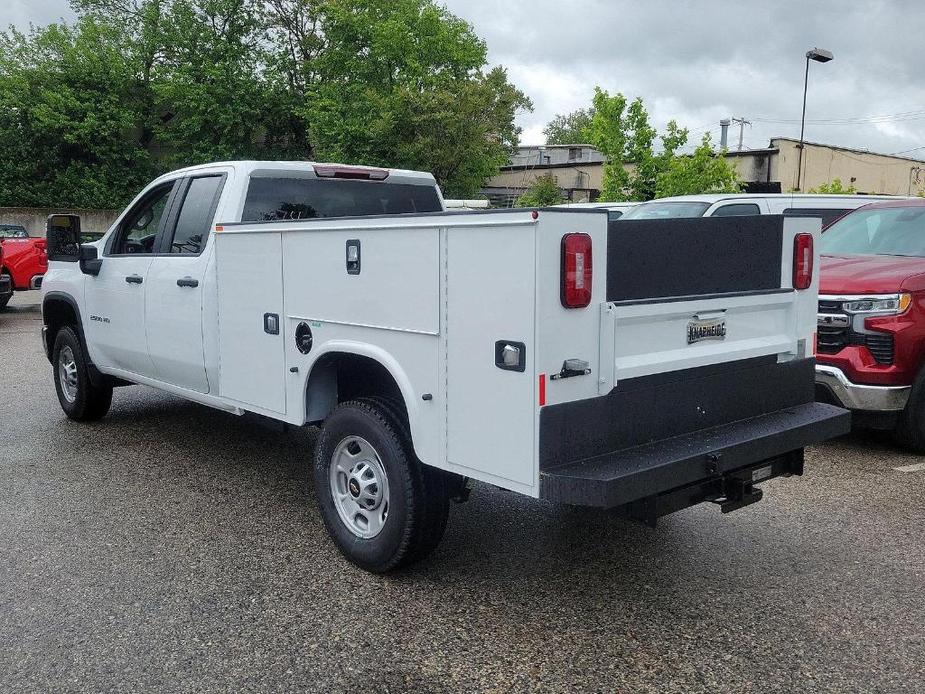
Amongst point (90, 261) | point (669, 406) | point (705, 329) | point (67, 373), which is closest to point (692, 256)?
point (705, 329)

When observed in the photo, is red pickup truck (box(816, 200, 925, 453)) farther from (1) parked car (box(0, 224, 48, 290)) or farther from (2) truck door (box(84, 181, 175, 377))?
(1) parked car (box(0, 224, 48, 290))

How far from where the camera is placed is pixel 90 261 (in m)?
6.77

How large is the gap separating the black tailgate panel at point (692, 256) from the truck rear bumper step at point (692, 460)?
64 cm

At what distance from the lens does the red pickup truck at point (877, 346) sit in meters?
6.13

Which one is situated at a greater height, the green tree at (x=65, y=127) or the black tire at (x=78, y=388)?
the green tree at (x=65, y=127)

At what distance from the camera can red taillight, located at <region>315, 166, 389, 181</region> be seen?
579 centimetres

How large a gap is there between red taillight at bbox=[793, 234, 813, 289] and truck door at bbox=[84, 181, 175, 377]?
13.6 feet

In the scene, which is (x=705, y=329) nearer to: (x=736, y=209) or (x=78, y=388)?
(x=78, y=388)

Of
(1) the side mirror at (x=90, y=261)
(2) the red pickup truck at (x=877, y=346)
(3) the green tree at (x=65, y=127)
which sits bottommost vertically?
(2) the red pickup truck at (x=877, y=346)

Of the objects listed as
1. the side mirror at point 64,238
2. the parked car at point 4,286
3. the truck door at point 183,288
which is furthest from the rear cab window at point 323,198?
the parked car at point 4,286

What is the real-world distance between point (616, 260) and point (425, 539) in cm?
158

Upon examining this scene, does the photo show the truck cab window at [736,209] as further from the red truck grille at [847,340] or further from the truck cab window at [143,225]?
the truck cab window at [143,225]

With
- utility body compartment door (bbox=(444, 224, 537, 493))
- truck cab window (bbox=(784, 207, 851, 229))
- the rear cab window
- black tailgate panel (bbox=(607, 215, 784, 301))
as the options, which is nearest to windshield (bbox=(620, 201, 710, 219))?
truck cab window (bbox=(784, 207, 851, 229))

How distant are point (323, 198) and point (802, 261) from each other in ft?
9.91
